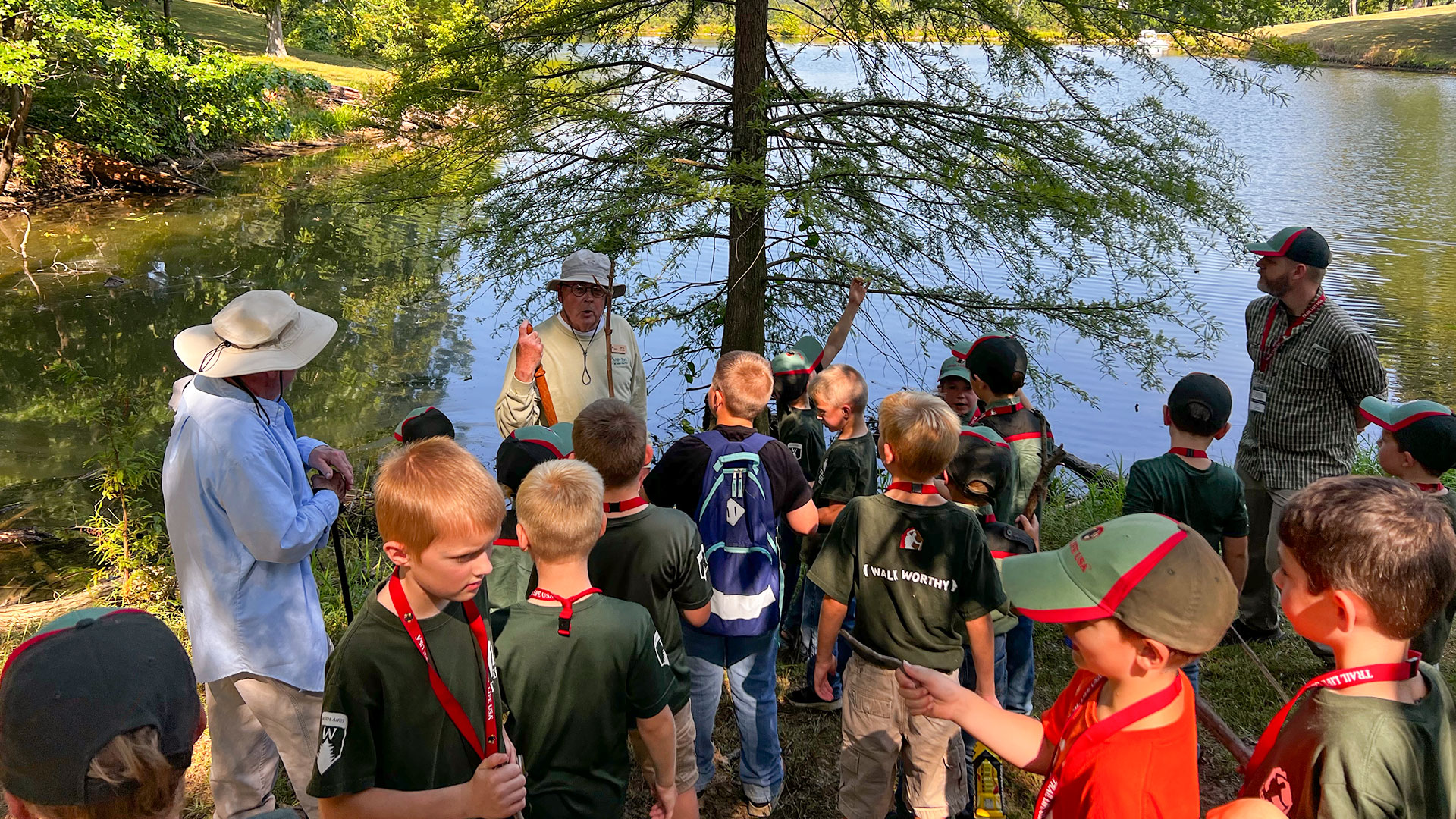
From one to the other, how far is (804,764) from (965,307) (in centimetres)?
310

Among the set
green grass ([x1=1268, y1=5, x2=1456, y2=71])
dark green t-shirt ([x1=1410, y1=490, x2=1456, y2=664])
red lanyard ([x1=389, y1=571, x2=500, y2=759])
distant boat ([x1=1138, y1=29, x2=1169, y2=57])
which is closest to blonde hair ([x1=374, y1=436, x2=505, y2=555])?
red lanyard ([x1=389, y1=571, x2=500, y2=759])

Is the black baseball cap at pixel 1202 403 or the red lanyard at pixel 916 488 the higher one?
the black baseball cap at pixel 1202 403

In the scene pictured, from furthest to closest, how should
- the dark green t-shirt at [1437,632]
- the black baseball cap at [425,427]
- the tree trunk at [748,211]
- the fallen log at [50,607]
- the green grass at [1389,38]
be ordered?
the green grass at [1389,38] < the tree trunk at [748,211] < the fallen log at [50,607] < the black baseball cap at [425,427] < the dark green t-shirt at [1437,632]

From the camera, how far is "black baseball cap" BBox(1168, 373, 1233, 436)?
3506mm

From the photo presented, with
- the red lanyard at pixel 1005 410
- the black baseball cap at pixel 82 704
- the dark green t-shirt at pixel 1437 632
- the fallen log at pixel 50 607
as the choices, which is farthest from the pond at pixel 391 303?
the black baseball cap at pixel 82 704

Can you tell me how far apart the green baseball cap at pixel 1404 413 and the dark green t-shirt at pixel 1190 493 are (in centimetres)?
55

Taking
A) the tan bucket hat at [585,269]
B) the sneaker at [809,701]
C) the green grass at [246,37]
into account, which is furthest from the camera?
the green grass at [246,37]

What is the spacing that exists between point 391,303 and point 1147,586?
1084cm

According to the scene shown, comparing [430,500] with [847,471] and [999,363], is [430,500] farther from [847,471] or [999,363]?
[999,363]

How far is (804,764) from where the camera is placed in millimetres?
3693

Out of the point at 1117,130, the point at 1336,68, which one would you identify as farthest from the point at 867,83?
the point at 1336,68

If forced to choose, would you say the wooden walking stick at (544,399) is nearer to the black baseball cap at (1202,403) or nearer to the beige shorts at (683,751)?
the beige shorts at (683,751)

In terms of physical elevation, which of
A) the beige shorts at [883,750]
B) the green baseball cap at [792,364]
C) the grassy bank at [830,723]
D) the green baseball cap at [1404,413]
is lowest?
the grassy bank at [830,723]

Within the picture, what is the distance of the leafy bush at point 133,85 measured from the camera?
15.8 m
